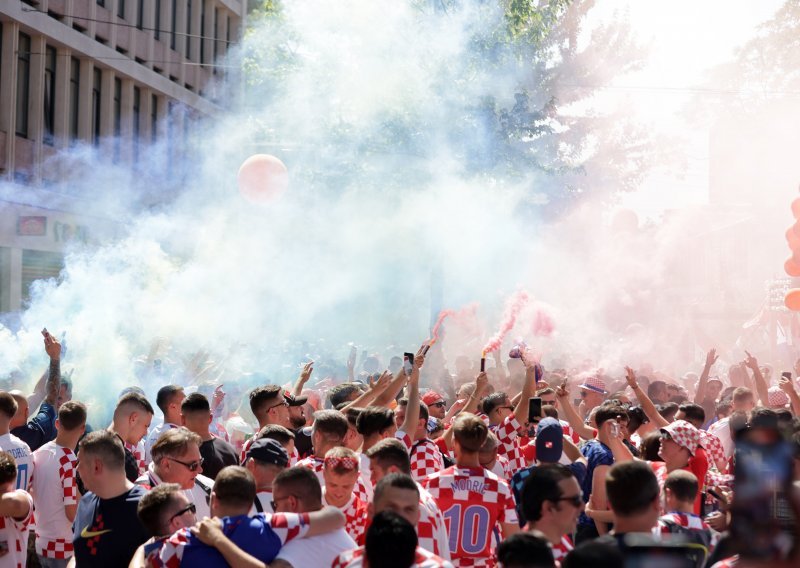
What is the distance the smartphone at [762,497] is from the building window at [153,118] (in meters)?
26.5

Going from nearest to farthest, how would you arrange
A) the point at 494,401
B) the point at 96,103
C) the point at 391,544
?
1. the point at 391,544
2. the point at 494,401
3. the point at 96,103

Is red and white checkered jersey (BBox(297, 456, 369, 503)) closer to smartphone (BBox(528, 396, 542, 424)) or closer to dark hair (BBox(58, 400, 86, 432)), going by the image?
dark hair (BBox(58, 400, 86, 432))

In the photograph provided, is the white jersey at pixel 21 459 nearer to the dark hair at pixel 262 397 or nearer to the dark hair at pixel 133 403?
the dark hair at pixel 133 403

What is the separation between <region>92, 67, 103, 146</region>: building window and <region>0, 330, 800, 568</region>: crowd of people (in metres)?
17.8

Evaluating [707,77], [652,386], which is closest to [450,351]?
[652,386]

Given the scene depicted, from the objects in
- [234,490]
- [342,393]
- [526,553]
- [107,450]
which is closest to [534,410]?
[342,393]

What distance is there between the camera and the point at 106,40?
25000mm

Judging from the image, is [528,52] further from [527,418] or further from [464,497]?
[464,497]

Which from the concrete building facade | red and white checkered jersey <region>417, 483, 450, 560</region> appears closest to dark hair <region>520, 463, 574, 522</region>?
red and white checkered jersey <region>417, 483, 450, 560</region>

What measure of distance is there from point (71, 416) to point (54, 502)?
54 cm

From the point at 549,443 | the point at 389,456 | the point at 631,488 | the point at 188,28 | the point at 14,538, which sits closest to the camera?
the point at 631,488

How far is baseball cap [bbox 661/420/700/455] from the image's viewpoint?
19.6 ft

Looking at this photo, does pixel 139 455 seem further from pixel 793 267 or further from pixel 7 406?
pixel 793 267

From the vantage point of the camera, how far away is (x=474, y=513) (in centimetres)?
510
